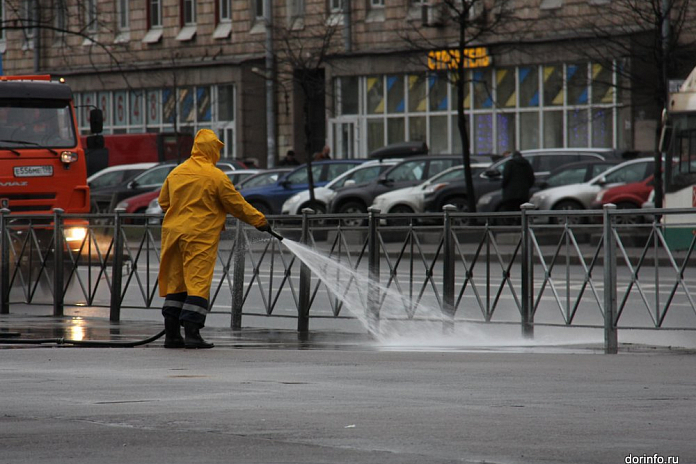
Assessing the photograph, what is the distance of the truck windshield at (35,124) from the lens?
19.2 m

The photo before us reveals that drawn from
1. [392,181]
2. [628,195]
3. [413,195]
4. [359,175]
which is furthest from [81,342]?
[359,175]

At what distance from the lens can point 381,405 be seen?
25.1ft

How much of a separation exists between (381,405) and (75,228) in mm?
9059

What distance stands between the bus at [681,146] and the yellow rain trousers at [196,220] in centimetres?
1296

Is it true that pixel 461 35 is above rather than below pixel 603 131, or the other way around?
above

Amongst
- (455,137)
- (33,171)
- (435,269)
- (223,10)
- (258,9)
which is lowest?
(435,269)

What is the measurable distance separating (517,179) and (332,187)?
5.98 m

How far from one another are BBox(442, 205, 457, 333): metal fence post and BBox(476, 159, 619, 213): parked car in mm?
15732

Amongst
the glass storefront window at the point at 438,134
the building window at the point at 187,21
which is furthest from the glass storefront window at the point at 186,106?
the glass storefront window at the point at 438,134

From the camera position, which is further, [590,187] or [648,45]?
[648,45]

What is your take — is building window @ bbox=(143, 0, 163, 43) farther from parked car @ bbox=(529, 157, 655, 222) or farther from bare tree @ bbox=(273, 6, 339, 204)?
parked car @ bbox=(529, 157, 655, 222)

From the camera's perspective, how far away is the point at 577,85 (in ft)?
128

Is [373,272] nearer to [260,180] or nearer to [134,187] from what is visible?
[260,180]

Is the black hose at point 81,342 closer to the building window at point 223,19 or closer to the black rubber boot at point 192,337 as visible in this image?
the black rubber boot at point 192,337
